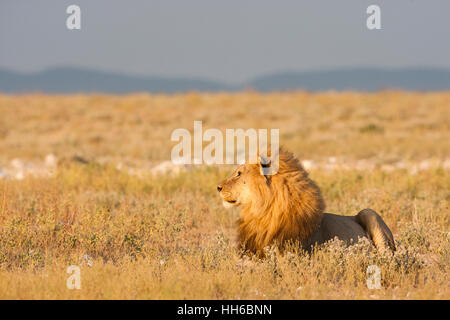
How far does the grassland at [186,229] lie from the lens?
17.3 ft

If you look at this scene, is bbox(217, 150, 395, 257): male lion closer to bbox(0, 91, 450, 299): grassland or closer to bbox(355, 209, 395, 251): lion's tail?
bbox(355, 209, 395, 251): lion's tail

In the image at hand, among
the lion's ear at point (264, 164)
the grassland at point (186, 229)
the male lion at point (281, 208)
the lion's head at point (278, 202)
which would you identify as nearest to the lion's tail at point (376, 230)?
the male lion at point (281, 208)

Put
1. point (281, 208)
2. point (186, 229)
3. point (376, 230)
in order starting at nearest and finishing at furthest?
point (281, 208) < point (376, 230) < point (186, 229)

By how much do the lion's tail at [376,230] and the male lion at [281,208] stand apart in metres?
0.01

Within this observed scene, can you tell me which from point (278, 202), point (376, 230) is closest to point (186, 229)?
point (278, 202)

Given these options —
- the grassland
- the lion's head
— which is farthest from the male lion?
the grassland

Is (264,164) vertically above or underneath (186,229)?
above

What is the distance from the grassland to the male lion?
0.20m

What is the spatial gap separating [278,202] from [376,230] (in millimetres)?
1198

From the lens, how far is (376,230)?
6195 mm

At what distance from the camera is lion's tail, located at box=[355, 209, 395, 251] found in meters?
6.16

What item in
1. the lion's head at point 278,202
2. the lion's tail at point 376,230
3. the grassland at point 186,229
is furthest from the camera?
the lion's tail at point 376,230

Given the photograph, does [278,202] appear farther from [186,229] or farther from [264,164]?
[186,229]

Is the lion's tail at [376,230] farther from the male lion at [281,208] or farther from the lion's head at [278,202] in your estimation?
the lion's head at [278,202]
